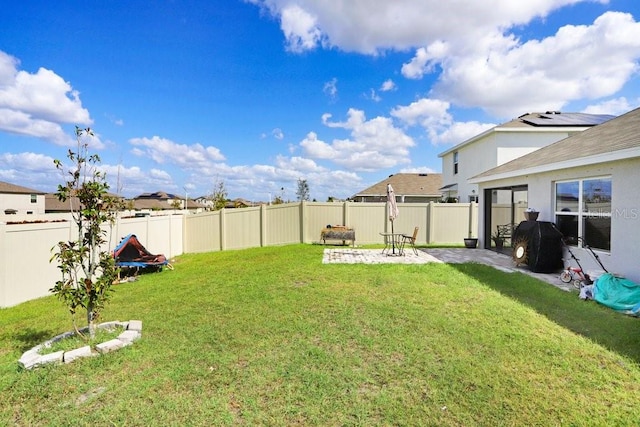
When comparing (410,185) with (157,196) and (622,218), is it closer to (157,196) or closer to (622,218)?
(622,218)

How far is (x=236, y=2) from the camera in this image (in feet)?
32.2

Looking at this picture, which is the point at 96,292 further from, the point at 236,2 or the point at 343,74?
the point at 343,74

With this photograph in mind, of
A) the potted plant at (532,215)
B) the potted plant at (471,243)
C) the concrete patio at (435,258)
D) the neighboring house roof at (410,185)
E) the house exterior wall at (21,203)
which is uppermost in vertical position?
the neighboring house roof at (410,185)

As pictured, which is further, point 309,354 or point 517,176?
point 517,176

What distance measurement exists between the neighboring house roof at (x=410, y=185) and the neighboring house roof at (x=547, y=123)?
9735 millimetres

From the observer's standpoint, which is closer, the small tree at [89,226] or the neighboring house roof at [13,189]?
the small tree at [89,226]

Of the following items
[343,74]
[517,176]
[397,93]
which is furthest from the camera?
[397,93]

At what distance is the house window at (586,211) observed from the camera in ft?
21.2

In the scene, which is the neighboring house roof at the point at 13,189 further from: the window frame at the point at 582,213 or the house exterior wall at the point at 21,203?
the window frame at the point at 582,213

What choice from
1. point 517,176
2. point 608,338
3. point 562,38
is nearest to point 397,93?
point 562,38

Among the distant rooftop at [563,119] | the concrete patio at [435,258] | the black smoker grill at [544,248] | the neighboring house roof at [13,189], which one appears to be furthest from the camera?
the neighboring house roof at [13,189]

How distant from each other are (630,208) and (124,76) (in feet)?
56.6

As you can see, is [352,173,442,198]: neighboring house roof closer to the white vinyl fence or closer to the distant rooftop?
the distant rooftop

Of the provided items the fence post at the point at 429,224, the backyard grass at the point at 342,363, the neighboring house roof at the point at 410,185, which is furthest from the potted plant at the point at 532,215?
the neighboring house roof at the point at 410,185
